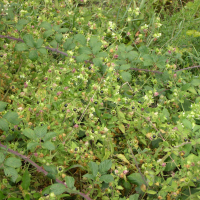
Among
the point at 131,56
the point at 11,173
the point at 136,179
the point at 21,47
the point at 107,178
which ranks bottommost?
the point at 136,179

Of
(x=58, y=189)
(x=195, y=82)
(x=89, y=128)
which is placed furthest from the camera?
(x=195, y=82)

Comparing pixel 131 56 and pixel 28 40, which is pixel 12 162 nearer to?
pixel 28 40

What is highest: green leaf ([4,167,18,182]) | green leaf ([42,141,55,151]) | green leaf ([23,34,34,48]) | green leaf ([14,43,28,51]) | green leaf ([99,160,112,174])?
green leaf ([23,34,34,48])

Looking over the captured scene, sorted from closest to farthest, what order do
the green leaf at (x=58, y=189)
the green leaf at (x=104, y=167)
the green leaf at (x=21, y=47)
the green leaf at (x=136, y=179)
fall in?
the green leaf at (x=58, y=189) → the green leaf at (x=104, y=167) → the green leaf at (x=136, y=179) → the green leaf at (x=21, y=47)

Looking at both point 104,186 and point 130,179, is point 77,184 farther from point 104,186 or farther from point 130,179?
point 130,179

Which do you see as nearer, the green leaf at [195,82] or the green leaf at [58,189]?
the green leaf at [58,189]

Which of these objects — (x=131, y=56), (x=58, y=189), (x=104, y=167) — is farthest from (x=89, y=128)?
(x=131, y=56)

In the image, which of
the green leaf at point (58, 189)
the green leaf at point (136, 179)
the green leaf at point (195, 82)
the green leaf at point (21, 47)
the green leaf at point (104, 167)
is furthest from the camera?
the green leaf at point (195, 82)

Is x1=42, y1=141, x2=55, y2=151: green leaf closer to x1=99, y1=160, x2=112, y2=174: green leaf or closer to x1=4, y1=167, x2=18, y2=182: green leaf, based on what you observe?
x1=4, y1=167, x2=18, y2=182: green leaf

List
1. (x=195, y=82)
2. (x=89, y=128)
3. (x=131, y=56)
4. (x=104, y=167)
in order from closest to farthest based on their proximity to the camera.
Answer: (x=104, y=167) → (x=89, y=128) → (x=131, y=56) → (x=195, y=82)

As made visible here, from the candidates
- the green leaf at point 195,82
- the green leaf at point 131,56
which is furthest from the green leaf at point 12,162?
the green leaf at point 195,82

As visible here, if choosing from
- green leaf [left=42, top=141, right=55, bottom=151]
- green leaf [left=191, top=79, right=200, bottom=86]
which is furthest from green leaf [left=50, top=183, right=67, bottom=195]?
green leaf [left=191, top=79, right=200, bottom=86]

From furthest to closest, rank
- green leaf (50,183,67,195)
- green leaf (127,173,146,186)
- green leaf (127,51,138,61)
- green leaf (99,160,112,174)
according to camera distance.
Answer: green leaf (127,51,138,61) < green leaf (127,173,146,186) < green leaf (99,160,112,174) < green leaf (50,183,67,195)

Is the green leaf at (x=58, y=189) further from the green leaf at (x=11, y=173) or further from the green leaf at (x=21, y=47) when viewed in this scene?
the green leaf at (x=21, y=47)
